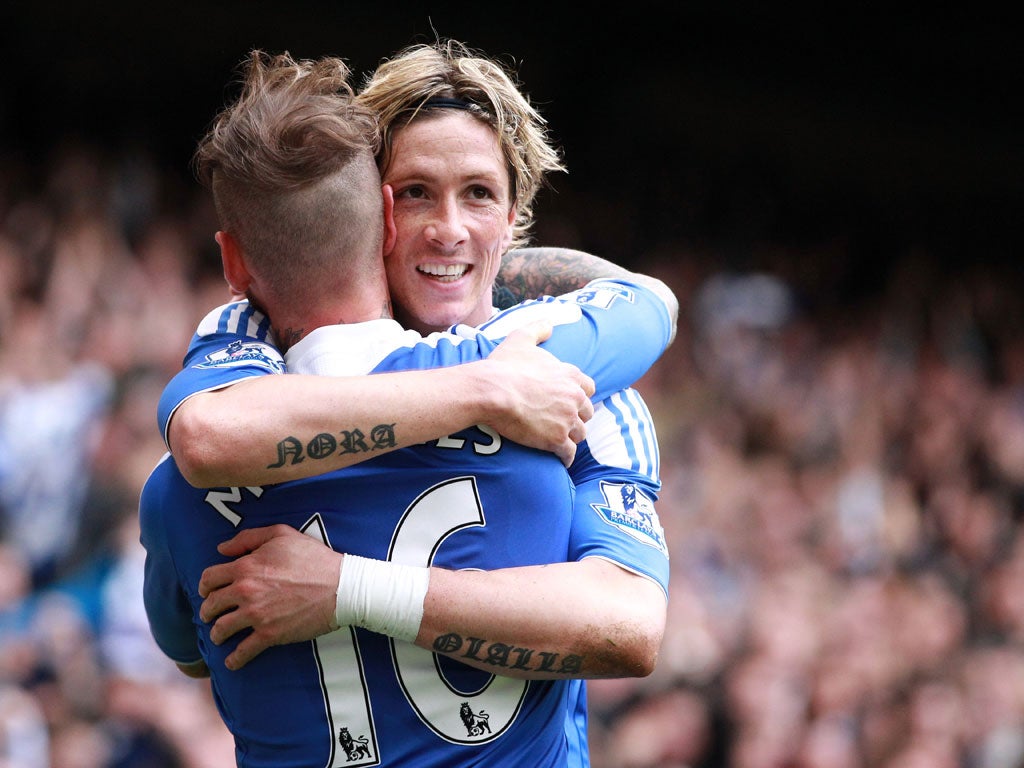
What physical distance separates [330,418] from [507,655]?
1.80ft

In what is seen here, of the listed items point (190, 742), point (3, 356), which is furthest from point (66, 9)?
point (190, 742)

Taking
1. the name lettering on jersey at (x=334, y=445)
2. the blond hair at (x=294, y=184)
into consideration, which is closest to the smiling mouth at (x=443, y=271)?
the blond hair at (x=294, y=184)

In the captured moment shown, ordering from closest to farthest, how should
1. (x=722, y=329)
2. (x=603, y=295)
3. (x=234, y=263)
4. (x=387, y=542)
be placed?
(x=387, y=542) → (x=234, y=263) → (x=603, y=295) → (x=722, y=329)

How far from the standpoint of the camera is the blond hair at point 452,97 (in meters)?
2.85

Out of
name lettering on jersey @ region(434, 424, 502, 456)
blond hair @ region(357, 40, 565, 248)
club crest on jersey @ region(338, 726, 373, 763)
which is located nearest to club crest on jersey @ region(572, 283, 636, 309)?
blond hair @ region(357, 40, 565, 248)

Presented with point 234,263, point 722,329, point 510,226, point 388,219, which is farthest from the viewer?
point 722,329

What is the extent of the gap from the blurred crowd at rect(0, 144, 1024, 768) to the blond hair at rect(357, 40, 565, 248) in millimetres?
3882

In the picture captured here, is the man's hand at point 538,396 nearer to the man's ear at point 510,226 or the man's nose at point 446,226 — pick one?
the man's nose at point 446,226

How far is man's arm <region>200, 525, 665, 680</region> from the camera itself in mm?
2180

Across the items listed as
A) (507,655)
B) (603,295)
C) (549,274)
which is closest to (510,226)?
(549,274)

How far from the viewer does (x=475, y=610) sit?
2.19 meters

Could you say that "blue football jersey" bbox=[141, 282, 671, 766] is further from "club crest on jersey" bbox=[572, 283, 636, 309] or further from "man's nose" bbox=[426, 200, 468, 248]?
"man's nose" bbox=[426, 200, 468, 248]

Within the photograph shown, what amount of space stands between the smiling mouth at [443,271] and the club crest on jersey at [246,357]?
0.60 metres

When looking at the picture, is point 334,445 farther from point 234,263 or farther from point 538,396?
point 234,263
